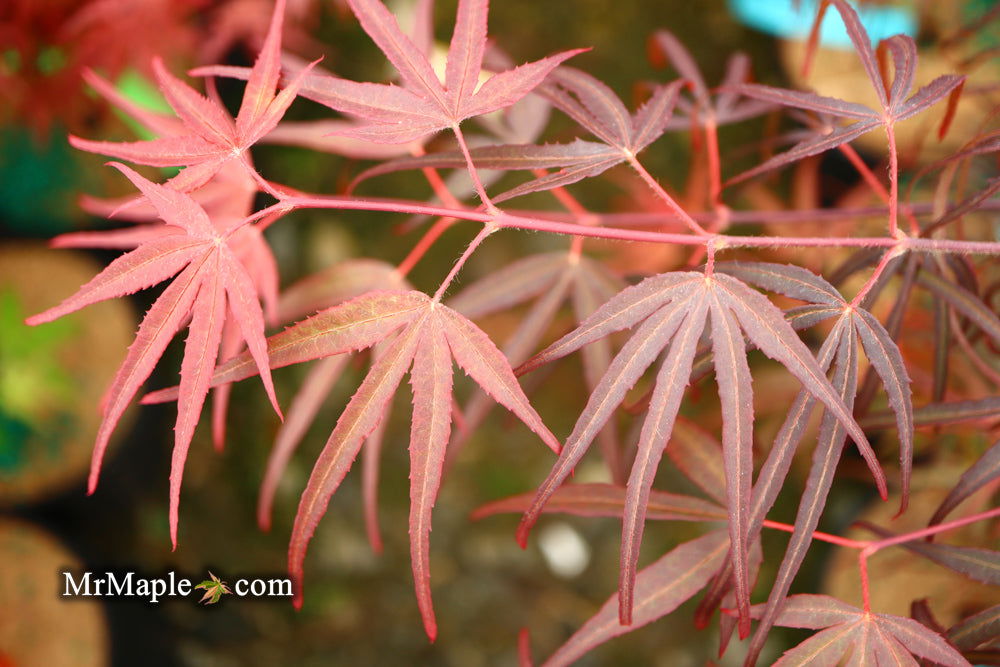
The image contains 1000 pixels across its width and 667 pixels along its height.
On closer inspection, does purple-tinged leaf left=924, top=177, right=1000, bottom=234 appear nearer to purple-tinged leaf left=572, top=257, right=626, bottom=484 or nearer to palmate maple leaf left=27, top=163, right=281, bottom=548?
purple-tinged leaf left=572, top=257, right=626, bottom=484

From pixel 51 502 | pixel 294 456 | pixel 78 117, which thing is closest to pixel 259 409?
pixel 294 456

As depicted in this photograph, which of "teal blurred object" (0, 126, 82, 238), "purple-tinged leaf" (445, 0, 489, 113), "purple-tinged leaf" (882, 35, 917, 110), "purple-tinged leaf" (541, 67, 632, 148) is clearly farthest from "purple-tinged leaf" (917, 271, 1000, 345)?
"teal blurred object" (0, 126, 82, 238)

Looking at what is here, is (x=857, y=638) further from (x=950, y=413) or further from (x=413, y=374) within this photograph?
(x=413, y=374)

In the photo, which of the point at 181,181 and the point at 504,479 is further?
the point at 504,479

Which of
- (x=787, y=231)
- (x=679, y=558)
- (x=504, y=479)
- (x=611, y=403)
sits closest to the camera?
(x=611, y=403)

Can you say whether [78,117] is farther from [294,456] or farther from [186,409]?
[186,409]

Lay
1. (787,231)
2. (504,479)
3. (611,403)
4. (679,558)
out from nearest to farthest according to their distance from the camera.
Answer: (611,403) → (679,558) → (787,231) → (504,479)

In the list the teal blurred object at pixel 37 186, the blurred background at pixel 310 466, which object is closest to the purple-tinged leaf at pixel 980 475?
the blurred background at pixel 310 466


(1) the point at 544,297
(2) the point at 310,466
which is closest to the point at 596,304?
(1) the point at 544,297
